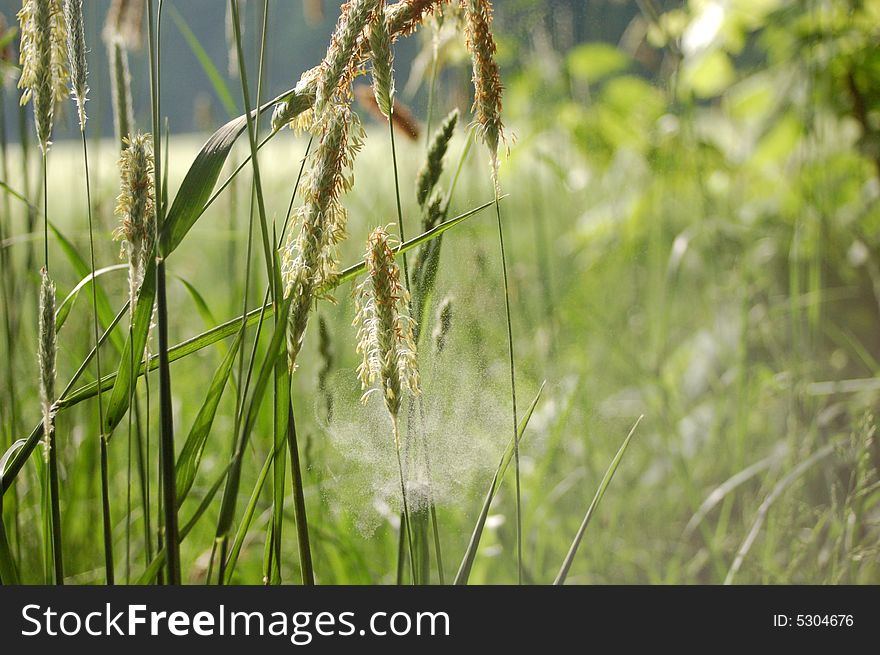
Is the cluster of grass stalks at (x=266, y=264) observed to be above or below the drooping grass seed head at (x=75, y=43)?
below

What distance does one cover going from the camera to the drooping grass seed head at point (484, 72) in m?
0.36

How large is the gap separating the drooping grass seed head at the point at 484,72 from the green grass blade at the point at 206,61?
0.58 ft

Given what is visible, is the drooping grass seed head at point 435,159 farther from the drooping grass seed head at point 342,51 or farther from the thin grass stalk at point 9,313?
the thin grass stalk at point 9,313

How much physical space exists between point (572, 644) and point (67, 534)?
1.12 feet

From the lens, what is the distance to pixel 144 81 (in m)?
0.52

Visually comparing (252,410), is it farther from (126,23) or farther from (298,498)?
(126,23)

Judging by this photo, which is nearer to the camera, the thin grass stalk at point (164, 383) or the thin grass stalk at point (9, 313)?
the thin grass stalk at point (164, 383)

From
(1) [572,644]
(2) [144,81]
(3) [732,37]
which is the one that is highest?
(3) [732,37]

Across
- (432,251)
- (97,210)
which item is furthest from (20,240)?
(432,251)

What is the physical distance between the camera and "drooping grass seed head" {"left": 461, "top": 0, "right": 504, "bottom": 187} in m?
0.36

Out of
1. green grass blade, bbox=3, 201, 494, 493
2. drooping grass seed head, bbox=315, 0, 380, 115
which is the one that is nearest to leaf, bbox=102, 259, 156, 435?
green grass blade, bbox=3, 201, 494, 493

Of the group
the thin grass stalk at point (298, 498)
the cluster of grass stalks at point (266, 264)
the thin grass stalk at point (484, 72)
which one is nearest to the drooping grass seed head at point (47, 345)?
the cluster of grass stalks at point (266, 264)

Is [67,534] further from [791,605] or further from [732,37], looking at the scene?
[732,37]

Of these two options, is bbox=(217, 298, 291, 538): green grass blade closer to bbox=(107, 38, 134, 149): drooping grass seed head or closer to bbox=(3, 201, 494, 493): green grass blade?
bbox=(3, 201, 494, 493): green grass blade
